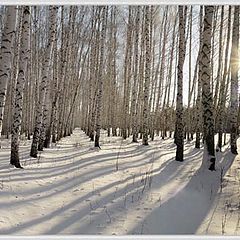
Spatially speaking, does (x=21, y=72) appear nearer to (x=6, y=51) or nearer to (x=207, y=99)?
(x=6, y=51)

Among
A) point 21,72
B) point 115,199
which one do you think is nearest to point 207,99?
point 115,199

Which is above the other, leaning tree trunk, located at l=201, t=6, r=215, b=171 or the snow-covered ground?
leaning tree trunk, located at l=201, t=6, r=215, b=171

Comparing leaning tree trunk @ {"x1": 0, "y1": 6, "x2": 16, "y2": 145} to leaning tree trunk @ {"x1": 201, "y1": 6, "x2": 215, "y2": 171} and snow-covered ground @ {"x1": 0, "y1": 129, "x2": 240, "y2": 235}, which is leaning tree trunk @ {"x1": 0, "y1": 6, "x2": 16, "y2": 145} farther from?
leaning tree trunk @ {"x1": 201, "y1": 6, "x2": 215, "y2": 171}

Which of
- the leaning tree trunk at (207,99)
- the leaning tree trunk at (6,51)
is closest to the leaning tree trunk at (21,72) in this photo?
the leaning tree trunk at (6,51)

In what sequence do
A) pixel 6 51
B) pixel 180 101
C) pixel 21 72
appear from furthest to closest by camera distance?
pixel 180 101 < pixel 21 72 < pixel 6 51

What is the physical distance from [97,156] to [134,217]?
13.8ft

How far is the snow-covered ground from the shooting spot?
394 centimetres

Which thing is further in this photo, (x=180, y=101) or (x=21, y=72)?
(x=180, y=101)

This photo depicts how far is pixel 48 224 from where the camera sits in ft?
12.7

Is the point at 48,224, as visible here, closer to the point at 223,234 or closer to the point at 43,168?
the point at 223,234

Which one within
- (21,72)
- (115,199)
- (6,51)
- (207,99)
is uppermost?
(6,51)

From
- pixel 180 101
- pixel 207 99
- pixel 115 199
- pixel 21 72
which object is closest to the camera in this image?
pixel 115 199

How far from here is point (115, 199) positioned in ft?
15.9

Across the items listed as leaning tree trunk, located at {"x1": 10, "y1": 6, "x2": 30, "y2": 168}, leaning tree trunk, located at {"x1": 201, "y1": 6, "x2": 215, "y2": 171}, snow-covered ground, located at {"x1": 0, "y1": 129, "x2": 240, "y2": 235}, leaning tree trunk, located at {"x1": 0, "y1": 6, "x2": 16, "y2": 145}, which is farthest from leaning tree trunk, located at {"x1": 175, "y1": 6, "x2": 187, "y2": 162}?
leaning tree trunk, located at {"x1": 0, "y1": 6, "x2": 16, "y2": 145}
